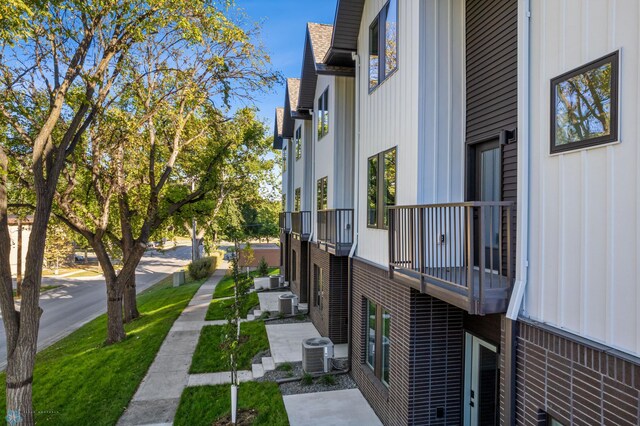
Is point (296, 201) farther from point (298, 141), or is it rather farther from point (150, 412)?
point (150, 412)

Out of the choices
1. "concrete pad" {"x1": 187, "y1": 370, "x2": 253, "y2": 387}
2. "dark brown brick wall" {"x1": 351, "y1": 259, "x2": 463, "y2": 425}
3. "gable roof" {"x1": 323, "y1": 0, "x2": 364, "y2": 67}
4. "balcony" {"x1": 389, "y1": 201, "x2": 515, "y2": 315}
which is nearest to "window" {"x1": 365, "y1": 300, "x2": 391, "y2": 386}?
"dark brown brick wall" {"x1": 351, "y1": 259, "x2": 463, "y2": 425}

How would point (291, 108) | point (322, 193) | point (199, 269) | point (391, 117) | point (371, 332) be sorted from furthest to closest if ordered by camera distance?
point (199, 269) → point (291, 108) → point (322, 193) → point (371, 332) → point (391, 117)

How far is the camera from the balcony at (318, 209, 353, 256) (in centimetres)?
1047

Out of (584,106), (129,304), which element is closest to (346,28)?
(584,106)

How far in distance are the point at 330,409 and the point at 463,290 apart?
468cm

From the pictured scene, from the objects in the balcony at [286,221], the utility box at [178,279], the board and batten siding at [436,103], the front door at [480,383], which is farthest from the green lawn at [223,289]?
the board and batten siding at [436,103]

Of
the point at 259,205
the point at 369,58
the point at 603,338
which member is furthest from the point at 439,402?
the point at 259,205

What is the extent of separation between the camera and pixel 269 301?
18.1 m

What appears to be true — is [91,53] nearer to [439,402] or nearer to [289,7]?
[289,7]

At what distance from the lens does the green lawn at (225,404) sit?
25.3 ft

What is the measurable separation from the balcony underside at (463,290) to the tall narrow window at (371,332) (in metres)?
2.77

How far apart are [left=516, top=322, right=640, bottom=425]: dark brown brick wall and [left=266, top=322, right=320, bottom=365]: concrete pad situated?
24.3 feet

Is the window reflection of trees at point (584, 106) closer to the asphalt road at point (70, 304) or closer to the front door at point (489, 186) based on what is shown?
the front door at point (489, 186)

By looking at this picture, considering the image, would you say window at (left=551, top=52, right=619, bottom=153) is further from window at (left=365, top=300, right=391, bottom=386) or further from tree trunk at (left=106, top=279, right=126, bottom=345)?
tree trunk at (left=106, top=279, right=126, bottom=345)
